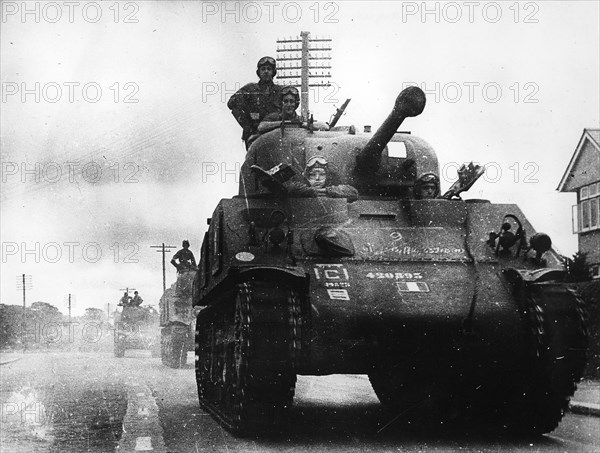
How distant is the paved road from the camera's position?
771 cm

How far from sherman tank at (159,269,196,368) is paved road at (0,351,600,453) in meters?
8.67

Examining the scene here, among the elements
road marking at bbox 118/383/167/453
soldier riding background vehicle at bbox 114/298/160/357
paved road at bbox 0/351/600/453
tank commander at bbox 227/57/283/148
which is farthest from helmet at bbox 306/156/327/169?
soldier riding background vehicle at bbox 114/298/160/357

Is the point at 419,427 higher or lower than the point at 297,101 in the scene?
lower

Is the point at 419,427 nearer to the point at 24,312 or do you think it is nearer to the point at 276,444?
the point at 276,444

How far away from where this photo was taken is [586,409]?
1138cm

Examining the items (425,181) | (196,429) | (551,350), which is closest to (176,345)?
(196,429)

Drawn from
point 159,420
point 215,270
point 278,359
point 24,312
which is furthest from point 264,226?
point 24,312

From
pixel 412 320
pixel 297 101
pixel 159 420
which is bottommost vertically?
pixel 159 420

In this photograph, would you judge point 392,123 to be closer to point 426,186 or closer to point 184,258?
point 426,186

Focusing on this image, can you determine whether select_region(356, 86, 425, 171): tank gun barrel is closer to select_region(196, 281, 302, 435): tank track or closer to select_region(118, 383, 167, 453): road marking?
select_region(196, 281, 302, 435): tank track

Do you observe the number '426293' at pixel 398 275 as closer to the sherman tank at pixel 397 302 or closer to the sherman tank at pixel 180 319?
the sherman tank at pixel 397 302

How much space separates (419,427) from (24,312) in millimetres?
59680

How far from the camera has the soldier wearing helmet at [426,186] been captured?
9.82 meters

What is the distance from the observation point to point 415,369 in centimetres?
856
